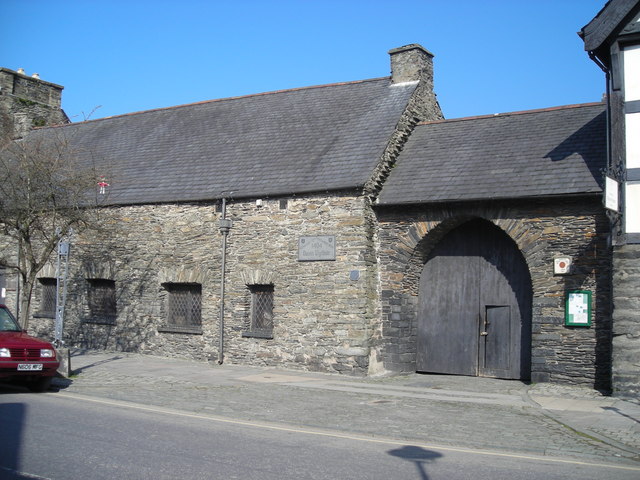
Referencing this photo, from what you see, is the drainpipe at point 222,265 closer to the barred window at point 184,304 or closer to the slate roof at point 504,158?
the barred window at point 184,304

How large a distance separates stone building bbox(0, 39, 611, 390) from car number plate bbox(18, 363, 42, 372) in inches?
238

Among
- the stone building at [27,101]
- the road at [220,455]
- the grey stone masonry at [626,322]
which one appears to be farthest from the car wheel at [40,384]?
the stone building at [27,101]

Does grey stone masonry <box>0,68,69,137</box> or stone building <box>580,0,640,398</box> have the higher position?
grey stone masonry <box>0,68,69,137</box>

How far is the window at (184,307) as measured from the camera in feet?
61.0

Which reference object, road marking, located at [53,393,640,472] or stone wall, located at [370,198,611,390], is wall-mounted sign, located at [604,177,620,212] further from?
road marking, located at [53,393,640,472]

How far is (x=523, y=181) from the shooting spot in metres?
14.8

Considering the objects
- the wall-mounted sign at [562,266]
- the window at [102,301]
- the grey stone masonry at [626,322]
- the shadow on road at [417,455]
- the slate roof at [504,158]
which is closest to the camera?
the shadow on road at [417,455]

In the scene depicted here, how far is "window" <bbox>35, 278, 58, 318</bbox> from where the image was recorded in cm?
2202

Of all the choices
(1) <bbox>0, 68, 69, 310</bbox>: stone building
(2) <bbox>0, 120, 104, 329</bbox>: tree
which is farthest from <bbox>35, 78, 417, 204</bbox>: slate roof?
(1) <bbox>0, 68, 69, 310</bbox>: stone building

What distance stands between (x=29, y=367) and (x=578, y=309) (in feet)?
34.0

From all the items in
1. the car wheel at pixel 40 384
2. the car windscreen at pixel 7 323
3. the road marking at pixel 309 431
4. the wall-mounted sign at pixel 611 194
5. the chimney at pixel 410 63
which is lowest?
the road marking at pixel 309 431

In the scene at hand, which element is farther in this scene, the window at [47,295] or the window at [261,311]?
the window at [47,295]

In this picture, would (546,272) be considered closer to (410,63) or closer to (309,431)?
(309,431)

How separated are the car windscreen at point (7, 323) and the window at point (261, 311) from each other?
575 centimetres
